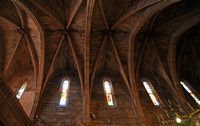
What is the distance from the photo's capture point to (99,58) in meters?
15.7

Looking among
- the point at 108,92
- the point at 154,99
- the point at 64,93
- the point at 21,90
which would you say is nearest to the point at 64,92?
the point at 64,93

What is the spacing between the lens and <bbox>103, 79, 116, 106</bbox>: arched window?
1362 centimetres

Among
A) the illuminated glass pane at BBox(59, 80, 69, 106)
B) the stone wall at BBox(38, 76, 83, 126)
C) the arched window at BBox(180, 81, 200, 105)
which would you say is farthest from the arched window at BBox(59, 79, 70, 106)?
the arched window at BBox(180, 81, 200, 105)

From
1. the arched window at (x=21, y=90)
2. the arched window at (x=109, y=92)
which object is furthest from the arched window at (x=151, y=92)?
the arched window at (x=21, y=90)

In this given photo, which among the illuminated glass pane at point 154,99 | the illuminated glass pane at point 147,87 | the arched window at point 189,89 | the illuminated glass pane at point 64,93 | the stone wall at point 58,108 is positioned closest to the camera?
the stone wall at point 58,108

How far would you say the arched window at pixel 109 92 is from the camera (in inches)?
536

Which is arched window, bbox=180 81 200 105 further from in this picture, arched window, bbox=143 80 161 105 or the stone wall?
the stone wall

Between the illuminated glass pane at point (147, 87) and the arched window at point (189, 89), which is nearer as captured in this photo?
the arched window at point (189, 89)

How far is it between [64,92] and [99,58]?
11.6ft

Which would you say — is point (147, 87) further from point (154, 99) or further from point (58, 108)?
point (58, 108)

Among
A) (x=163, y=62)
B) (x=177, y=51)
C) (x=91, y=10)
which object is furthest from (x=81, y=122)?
(x=177, y=51)

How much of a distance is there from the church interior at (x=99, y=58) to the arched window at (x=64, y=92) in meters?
0.07

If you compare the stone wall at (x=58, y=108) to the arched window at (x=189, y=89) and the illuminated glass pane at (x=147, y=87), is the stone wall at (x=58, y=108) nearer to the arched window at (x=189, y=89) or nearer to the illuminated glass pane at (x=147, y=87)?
the illuminated glass pane at (x=147, y=87)

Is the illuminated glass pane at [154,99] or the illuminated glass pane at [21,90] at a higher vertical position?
the illuminated glass pane at [21,90]
